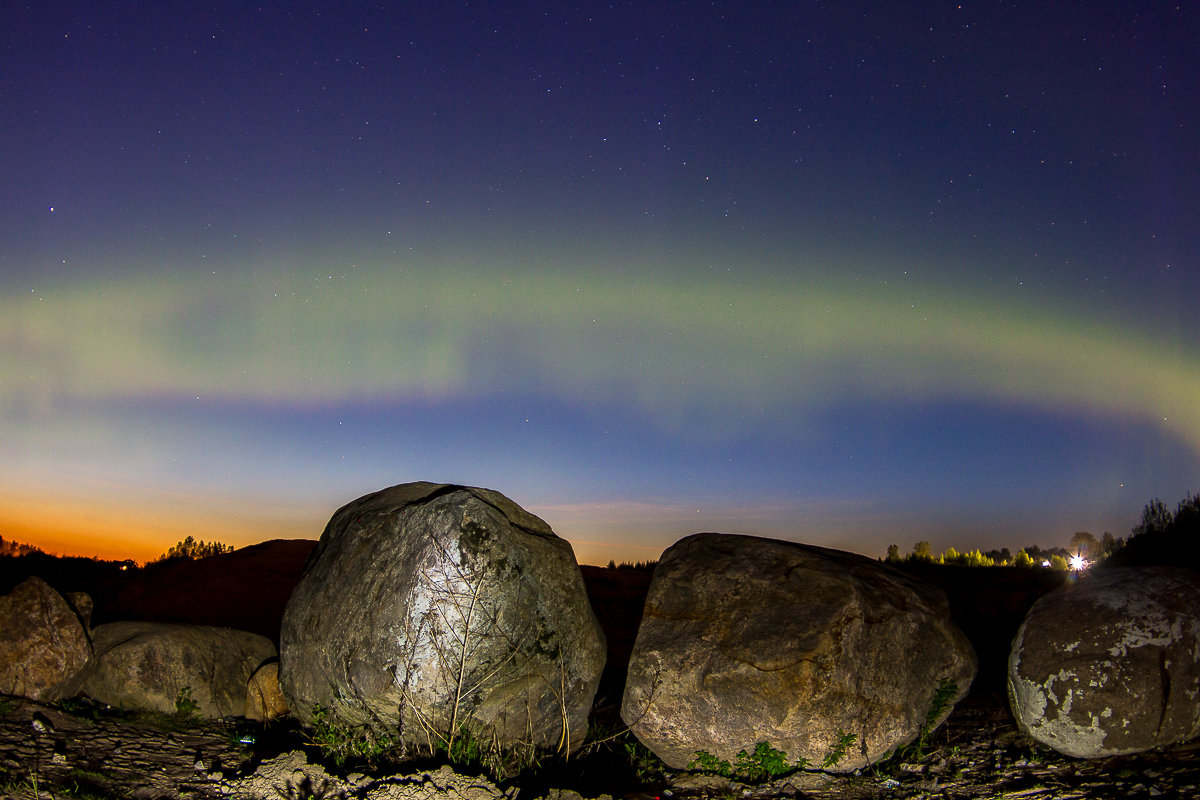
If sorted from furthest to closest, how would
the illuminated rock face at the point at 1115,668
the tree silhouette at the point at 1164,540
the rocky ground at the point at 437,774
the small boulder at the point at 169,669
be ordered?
the tree silhouette at the point at 1164,540, the small boulder at the point at 169,669, the illuminated rock face at the point at 1115,668, the rocky ground at the point at 437,774

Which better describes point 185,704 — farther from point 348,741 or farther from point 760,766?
point 760,766

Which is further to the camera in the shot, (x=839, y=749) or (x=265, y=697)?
(x=265, y=697)

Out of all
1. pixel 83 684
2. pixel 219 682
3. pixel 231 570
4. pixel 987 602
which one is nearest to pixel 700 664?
pixel 219 682

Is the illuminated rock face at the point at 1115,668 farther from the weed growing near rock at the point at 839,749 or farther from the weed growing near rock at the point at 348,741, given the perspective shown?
the weed growing near rock at the point at 348,741

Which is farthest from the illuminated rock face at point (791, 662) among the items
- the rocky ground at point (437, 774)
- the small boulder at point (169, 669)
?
the small boulder at point (169, 669)

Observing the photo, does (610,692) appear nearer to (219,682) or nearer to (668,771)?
(668,771)

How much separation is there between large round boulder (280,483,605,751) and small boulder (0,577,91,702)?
89.0 inches

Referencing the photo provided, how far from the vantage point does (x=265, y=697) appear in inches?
355

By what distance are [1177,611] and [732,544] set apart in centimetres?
394

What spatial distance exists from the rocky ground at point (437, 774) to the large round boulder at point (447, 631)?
0.53 meters

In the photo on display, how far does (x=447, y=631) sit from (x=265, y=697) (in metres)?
3.23

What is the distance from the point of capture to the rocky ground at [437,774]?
20.3 feet

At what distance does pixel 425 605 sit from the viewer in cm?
720

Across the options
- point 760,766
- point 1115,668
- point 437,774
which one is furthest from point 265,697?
point 1115,668
